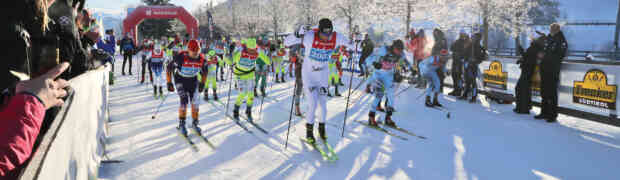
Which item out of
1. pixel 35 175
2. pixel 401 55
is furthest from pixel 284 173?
pixel 401 55

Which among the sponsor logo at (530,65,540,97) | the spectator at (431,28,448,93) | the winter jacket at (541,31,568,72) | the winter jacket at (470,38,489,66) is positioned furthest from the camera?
the winter jacket at (470,38,489,66)

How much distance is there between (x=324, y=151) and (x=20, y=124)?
4254 mm

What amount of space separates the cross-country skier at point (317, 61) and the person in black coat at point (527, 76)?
214 inches

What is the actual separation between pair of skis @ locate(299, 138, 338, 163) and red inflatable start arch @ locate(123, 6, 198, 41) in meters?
27.2

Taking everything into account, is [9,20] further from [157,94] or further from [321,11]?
[321,11]

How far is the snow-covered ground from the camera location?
474cm

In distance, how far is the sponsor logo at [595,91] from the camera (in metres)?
7.29

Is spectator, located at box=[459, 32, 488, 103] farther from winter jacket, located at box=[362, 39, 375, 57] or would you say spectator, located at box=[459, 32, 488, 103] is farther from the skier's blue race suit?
winter jacket, located at box=[362, 39, 375, 57]

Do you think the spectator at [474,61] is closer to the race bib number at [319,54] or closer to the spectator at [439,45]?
the spectator at [439,45]

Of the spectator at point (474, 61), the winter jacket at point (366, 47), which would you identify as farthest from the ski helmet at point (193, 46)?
the winter jacket at point (366, 47)

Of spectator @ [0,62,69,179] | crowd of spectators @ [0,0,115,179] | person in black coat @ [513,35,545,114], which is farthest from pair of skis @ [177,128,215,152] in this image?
person in black coat @ [513,35,545,114]

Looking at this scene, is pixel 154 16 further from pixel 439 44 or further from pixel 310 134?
pixel 310 134

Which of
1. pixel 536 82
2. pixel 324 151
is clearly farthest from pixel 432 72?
pixel 324 151

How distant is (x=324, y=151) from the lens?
5.55 metres
